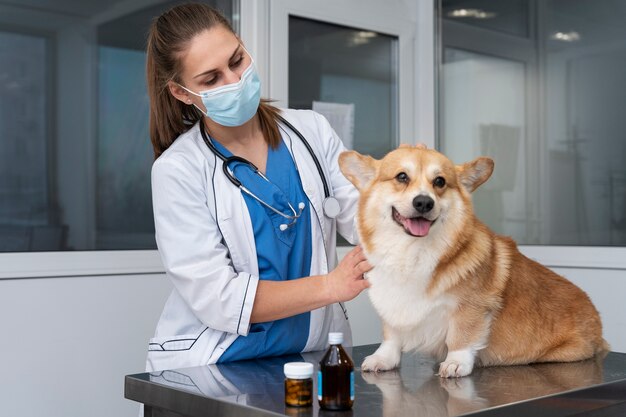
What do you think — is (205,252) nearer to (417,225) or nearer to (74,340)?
(417,225)

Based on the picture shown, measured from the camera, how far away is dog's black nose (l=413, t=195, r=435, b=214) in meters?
1.52

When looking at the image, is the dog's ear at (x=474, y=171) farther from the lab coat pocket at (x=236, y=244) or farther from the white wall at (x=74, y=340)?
the white wall at (x=74, y=340)

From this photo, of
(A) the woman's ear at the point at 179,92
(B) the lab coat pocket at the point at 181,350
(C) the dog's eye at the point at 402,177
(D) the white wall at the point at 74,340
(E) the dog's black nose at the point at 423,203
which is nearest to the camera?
(E) the dog's black nose at the point at 423,203

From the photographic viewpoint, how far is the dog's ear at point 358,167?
1.74 m

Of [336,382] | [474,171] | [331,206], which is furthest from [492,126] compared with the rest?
[336,382]

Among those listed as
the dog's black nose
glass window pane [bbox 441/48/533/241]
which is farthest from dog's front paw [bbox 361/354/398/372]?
glass window pane [bbox 441/48/533/241]

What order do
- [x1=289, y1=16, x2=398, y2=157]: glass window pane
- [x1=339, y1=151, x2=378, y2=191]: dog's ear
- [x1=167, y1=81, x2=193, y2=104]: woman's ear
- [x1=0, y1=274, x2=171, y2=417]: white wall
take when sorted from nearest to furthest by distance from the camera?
[x1=339, y1=151, x2=378, y2=191]: dog's ear < [x1=167, y1=81, x2=193, y2=104]: woman's ear < [x1=0, y1=274, x2=171, y2=417]: white wall < [x1=289, y1=16, x2=398, y2=157]: glass window pane

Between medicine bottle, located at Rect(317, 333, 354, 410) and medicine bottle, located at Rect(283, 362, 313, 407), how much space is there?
23 millimetres

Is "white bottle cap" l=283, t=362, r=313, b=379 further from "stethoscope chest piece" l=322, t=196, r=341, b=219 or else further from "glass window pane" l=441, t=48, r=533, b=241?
"glass window pane" l=441, t=48, r=533, b=241

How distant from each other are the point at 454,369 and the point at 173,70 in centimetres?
104

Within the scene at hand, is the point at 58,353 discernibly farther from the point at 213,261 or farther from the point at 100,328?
the point at 213,261

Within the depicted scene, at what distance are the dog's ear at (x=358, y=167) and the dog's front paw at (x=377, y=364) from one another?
400 millimetres

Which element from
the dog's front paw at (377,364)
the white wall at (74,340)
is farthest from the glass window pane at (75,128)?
the dog's front paw at (377,364)

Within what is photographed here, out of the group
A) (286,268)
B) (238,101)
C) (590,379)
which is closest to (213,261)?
(286,268)
